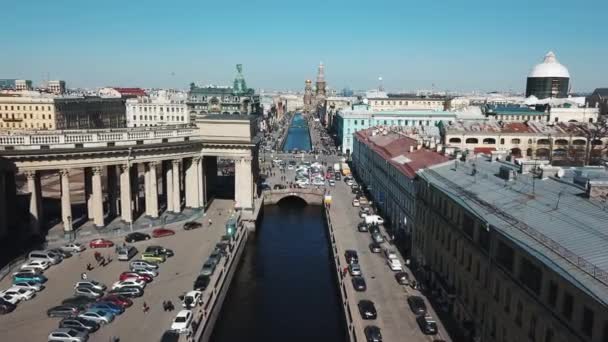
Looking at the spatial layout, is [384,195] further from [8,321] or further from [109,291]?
[8,321]

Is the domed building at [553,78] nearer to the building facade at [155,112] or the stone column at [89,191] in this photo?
the building facade at [155,112]

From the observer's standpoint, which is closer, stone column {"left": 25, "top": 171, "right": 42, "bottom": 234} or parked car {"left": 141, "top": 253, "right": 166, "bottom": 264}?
parked car {"left": 141, "top": 253, "right": 166, "bottom": 264}

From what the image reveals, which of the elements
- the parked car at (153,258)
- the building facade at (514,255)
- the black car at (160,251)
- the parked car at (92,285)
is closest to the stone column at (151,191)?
the black car at (160,251)

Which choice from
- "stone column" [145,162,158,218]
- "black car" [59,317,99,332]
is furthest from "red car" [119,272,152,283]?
"stone column" [145,162,158,218]

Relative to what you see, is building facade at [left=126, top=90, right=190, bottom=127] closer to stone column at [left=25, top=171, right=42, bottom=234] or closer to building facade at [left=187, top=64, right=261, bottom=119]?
building facade at [left=187, top=64, right=261, bottom=119]

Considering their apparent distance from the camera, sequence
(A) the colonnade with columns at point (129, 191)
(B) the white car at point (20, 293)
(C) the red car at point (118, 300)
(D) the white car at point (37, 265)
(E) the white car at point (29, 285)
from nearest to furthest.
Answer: (C) the red car at point (118, 300)
(B) the white car at point (20, 293)
(E) the white car at point (29, 285)
(D) the white car at point (37, 265)
(A) the colonnade with columns at point (129, 191)

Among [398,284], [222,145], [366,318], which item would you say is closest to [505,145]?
[222,145]

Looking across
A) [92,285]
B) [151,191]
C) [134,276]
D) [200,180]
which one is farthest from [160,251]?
[200,180]
